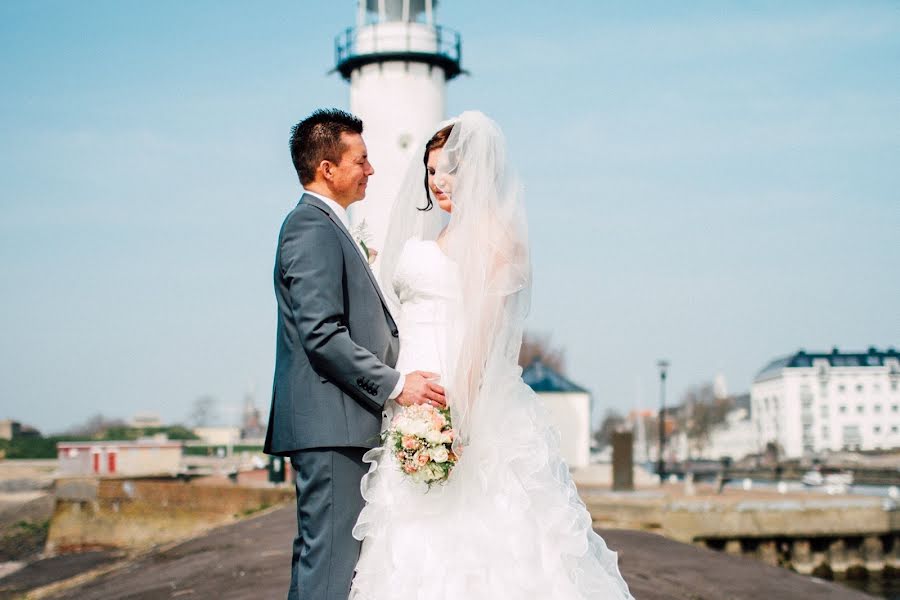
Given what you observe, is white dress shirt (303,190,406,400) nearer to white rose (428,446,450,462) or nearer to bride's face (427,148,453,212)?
white rose (428,446,450,462)

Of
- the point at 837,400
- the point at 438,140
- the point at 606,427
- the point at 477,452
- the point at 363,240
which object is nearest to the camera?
the point at 477,452

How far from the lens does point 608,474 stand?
1385 inches

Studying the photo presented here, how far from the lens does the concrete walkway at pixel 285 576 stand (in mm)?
8570

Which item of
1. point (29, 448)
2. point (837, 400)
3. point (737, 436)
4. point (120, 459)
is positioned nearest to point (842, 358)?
point (837, 400)

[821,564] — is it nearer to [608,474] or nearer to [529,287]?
[608,474]

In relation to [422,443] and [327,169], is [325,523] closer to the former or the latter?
[422,443]

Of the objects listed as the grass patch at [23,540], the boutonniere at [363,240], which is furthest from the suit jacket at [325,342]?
the grass patch at [23,540]

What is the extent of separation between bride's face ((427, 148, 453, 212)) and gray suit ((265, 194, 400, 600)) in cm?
49

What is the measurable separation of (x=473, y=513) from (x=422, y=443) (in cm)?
38

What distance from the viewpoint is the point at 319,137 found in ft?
13.9

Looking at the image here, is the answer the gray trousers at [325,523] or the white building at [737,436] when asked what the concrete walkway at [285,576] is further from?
the white building at [737,436]

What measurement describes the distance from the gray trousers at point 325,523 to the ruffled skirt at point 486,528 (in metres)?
0.05

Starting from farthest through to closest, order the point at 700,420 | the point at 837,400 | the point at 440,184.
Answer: the point at 837,400, the point at 700,420, the point at 440,184

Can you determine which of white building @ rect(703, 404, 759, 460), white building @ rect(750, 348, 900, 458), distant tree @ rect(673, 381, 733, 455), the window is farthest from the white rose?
white building @ rect(703, 404, 759, 460)
